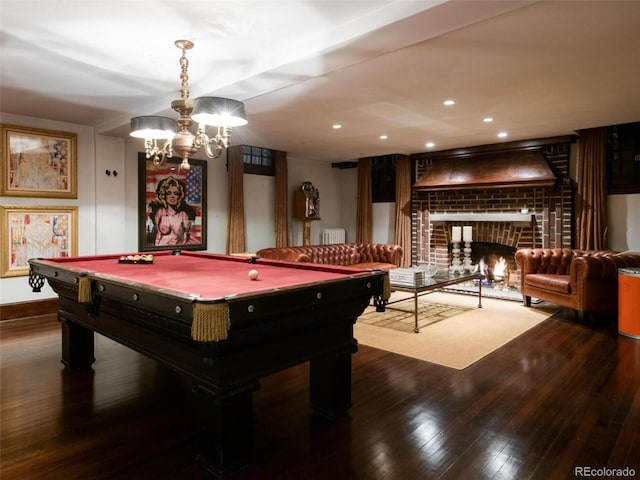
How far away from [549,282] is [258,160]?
533cm

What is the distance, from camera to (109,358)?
374 cm

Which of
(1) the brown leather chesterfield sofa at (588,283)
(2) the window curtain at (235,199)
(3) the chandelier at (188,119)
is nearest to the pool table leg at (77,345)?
(3) the chandelier at (188,119)

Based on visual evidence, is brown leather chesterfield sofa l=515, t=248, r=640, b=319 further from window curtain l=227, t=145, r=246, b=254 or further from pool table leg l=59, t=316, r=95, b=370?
pool table leg l=59, t=316, r=95, b=370

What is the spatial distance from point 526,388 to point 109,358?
11.7ft

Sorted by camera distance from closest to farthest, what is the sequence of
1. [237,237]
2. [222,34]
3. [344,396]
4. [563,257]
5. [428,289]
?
[344,396], [222,34], [428,289], [563,257], [237,237]

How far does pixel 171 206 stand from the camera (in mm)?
6652

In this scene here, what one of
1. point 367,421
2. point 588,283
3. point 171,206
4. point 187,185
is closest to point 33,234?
point 171,206

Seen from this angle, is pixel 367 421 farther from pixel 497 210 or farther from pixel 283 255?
pixel 497 210

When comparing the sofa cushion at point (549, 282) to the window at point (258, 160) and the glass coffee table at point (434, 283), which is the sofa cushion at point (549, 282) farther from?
the window at point (258, 160)

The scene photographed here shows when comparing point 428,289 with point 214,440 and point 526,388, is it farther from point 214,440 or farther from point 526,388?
point 214,440

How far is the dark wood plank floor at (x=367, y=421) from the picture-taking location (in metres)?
2.09

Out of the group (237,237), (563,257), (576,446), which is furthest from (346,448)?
(237,237)

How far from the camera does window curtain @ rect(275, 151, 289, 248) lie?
26.3ft

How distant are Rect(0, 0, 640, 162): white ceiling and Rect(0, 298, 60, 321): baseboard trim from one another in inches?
97.0
